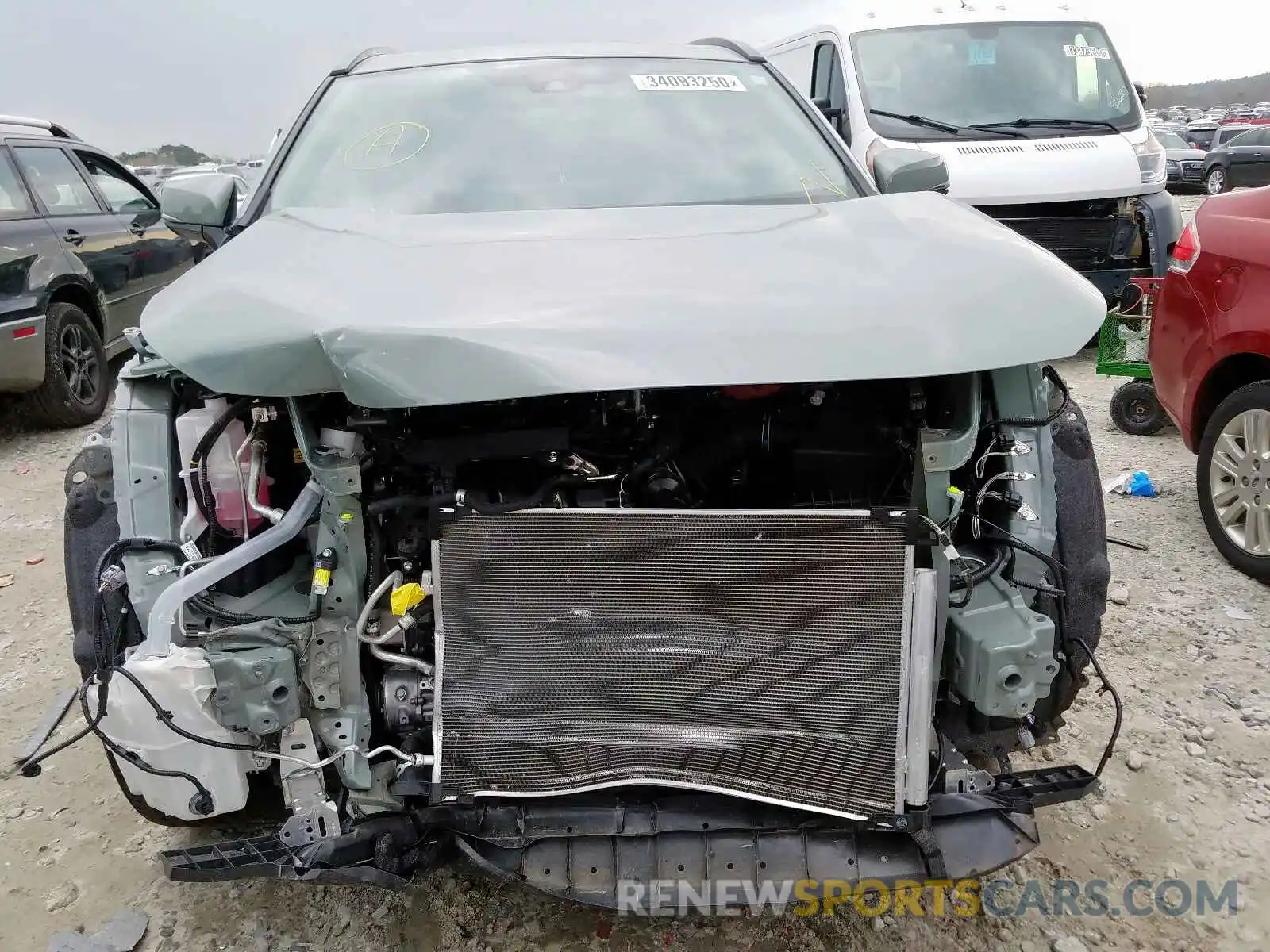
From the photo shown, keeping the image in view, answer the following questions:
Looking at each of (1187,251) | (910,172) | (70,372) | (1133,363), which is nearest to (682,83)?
(910,172)

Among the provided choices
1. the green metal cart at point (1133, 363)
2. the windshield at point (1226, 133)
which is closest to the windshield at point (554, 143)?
the green metal cart at point (1133, 363)

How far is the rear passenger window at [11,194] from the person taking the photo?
5574mm

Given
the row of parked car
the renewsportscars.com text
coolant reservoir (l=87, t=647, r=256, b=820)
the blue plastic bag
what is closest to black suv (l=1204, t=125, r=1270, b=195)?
the row of parked car

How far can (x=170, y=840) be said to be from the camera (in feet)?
7.92

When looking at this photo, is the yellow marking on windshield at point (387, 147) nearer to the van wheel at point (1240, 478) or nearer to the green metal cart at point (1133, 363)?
the van wheel at point (1240, 478)

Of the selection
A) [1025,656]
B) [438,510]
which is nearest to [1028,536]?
[1025,656]

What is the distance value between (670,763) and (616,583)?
388 mm

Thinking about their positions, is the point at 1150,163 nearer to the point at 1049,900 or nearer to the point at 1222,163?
the point at 1049,900

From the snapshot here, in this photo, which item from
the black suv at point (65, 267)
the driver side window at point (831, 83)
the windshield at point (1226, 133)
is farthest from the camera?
the windshield at point (1226, 133)

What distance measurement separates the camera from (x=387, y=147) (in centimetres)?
277

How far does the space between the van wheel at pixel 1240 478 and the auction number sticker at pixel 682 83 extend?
2.32 metres

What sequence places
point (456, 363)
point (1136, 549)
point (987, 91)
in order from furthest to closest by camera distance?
point (987, 91) < point (1136, 549) < point (456, 363)

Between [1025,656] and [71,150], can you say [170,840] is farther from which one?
[71,150]

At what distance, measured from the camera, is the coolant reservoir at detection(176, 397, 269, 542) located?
2.03 metres
